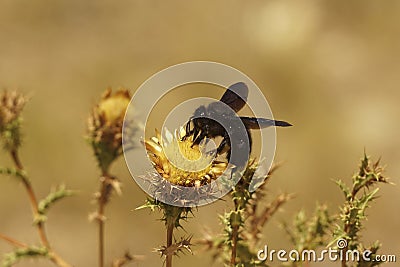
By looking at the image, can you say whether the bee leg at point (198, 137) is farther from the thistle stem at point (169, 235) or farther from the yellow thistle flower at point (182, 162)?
the thistle stem at point (169, 235)

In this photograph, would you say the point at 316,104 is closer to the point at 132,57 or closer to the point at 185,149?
the point at 132,57

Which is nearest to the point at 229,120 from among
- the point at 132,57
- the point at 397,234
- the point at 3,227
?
the point at 397,234

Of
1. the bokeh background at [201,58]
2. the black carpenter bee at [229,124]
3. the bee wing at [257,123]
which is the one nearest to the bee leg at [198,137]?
the black carpenter bee at [229,124]

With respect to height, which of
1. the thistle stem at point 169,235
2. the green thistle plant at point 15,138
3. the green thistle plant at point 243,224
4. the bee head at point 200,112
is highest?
the green thistle plant at point 15,138

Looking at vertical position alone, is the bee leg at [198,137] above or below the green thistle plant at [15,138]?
below

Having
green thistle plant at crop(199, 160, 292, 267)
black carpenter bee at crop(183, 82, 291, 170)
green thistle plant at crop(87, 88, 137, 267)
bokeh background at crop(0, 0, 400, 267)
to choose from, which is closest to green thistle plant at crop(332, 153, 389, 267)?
green thistle plant at crop(199, 160, 292, 267)

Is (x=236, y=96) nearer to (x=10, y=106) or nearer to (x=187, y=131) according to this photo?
(x=187, y=131)
